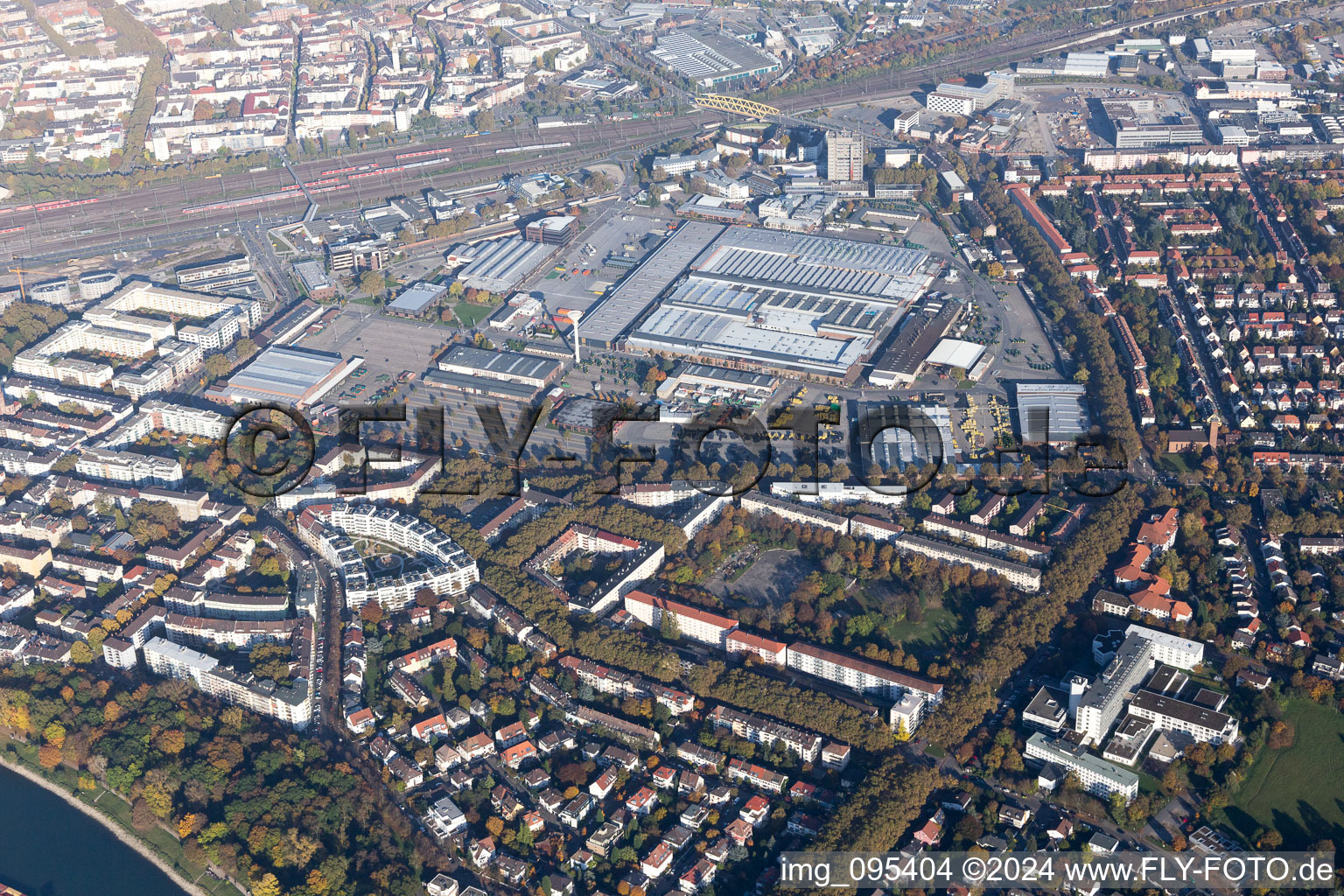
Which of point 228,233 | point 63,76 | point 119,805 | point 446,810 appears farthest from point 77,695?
point 63,76

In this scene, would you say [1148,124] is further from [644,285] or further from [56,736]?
[56,736]

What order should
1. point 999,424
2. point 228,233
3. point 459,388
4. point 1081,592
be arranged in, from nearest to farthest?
1. point 1081,592
2. point 999,424
3. point 459,388
4. point 228,233

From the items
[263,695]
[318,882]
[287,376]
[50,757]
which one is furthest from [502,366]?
[318,882]

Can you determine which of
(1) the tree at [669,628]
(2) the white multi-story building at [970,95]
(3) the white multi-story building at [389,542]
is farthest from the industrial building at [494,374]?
(2) the white multi-story building at [970,95]

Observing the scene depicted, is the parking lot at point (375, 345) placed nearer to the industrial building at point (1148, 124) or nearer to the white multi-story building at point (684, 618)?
the white multi-story building at point (684, 618)

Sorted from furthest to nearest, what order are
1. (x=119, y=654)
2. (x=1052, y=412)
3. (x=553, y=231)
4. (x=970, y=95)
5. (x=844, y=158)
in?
(x=970, y=95)
(x=844, y=158)
(x=553, y=231)
(x=1052, y=412)
(x=119, y=654)

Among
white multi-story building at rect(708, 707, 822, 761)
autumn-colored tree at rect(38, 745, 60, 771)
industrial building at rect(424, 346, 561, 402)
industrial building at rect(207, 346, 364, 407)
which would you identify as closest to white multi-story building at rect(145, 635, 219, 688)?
autumn-colored tree at rect(38, 745, 60, 771)

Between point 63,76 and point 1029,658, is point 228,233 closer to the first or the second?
point 63,76

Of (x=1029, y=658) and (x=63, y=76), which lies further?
(x=63, y=76)
